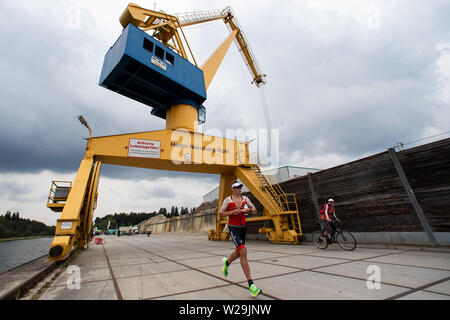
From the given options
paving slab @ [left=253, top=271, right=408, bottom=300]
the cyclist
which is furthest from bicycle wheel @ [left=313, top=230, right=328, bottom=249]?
paving slab @ [left=253, top=271, right=408, bottom=300]

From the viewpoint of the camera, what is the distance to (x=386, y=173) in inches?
283

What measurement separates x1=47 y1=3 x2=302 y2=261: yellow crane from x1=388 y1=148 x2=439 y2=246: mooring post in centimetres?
462

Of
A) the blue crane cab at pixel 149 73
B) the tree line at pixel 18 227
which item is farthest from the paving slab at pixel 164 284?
the tree line at pixel 18 227

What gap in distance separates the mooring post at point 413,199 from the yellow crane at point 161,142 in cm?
462

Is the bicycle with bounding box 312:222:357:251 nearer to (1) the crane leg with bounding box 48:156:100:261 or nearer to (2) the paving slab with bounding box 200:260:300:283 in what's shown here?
(2) the paving slab with bounding box 200:260:300:283

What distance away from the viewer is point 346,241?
675cm

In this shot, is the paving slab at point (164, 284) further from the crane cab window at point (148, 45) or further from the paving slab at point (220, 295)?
the crane cab window at point (148, 45)

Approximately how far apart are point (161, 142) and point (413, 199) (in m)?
9.77

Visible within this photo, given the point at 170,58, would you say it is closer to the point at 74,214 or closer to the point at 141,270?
the point at 74,214

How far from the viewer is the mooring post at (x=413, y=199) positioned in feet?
19.4

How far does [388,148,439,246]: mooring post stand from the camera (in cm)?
593
